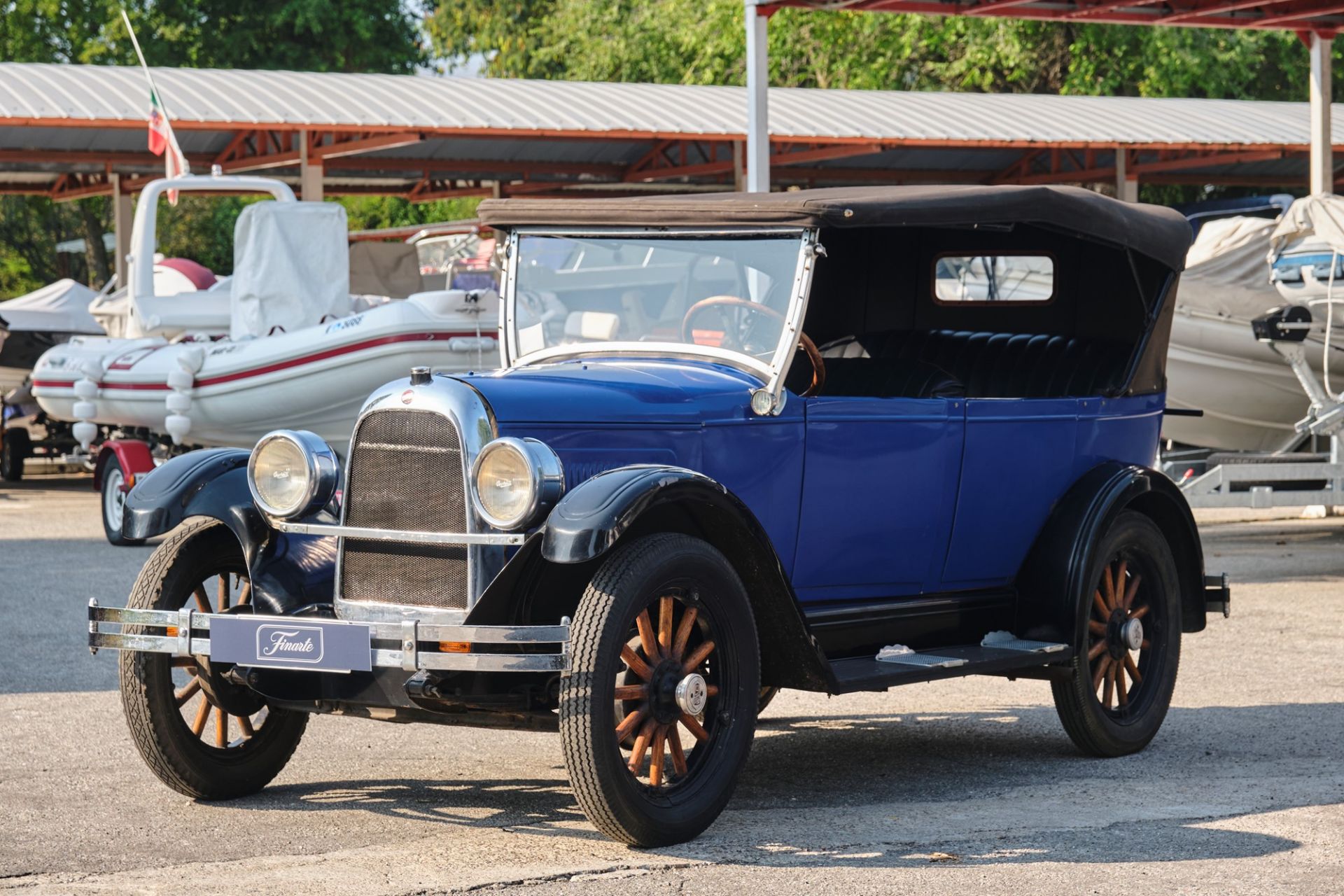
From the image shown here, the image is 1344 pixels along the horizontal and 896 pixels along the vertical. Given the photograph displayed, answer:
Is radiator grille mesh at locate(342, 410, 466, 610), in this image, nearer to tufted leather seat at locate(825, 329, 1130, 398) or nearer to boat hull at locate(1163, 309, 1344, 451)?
tufted leather seat at locate(825, 329, 1130, 398)

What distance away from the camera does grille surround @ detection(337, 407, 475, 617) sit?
5195 mm

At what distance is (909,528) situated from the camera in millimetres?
6176

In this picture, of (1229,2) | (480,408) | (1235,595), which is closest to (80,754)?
(480,408)

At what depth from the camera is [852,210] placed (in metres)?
5.77

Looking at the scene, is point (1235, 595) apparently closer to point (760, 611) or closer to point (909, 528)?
point (909, 528)

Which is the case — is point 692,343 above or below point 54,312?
above

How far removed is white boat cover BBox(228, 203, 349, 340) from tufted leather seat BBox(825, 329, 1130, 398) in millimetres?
9157

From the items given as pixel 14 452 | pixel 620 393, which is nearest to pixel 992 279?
pixel 620 393

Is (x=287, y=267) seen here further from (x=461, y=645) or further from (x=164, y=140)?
(x=461, y=645)

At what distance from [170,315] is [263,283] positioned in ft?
3.98

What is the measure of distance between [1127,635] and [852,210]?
1933 millimetres

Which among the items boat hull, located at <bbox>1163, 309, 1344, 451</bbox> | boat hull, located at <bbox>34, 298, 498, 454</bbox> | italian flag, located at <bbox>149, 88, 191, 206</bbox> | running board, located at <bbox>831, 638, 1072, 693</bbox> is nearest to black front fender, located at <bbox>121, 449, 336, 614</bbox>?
running board, located at <bbox>831, 638, 1072, 693</bbox>

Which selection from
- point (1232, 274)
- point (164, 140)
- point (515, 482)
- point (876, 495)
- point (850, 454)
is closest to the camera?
point (515, 482)

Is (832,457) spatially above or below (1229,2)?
below
